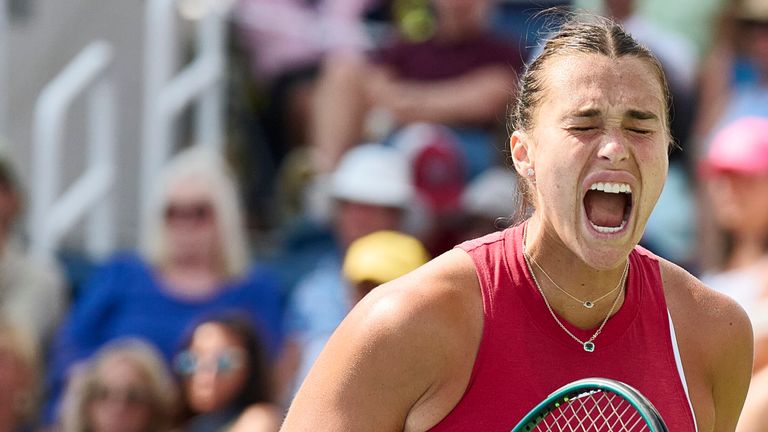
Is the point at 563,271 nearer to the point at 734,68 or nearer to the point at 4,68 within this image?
Result: the point at 734,68

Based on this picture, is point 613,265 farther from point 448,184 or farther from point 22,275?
point 22,275

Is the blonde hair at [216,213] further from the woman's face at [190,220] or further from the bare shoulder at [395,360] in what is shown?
the bare shoulder at [395,360]

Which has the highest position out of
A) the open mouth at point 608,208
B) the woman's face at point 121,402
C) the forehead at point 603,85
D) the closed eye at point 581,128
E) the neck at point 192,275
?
the forehead at point 603,85

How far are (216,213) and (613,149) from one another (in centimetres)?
343

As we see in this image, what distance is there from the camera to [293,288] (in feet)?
18.5

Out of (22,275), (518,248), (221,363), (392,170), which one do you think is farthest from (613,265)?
(22,275)

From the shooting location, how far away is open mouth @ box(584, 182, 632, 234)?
2.45 metres

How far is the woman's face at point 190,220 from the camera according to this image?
5.60 metres

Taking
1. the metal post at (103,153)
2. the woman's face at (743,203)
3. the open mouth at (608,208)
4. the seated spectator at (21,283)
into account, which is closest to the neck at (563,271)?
the open mouth at (608,208)

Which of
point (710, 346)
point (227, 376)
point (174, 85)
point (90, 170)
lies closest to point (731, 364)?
point (710, 346)

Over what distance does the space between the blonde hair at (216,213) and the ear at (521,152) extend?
3091mm

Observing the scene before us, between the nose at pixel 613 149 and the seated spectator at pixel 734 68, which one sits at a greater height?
the nose at pixel 613 149

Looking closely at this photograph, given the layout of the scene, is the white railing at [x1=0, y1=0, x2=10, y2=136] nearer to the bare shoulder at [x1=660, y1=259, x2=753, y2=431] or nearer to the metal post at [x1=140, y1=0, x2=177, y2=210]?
the metal post at [x1=140, y1=0, x2=177, y2=210]

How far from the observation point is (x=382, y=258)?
4.75 metres
